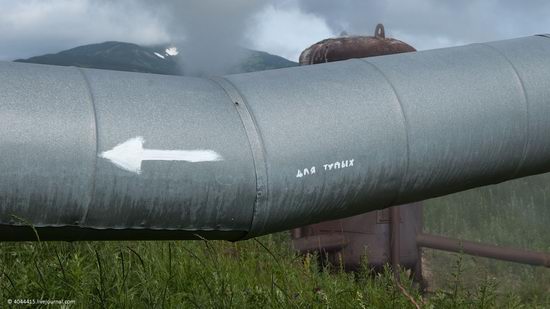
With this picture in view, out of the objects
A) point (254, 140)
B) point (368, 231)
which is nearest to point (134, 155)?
point (254, 140)

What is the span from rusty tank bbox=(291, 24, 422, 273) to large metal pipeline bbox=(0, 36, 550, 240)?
276cm

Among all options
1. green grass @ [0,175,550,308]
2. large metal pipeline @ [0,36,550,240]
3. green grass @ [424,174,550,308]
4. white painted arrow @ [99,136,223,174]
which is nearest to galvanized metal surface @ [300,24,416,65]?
green grass @ [0,175,550,308]

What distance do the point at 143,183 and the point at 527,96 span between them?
3.85 ft

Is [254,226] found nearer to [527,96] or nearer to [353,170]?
[353,170]

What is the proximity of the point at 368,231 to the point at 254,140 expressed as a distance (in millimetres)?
3355

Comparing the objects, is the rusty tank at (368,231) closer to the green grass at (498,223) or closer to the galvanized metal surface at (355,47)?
the galvanized metal surface at (355,47)

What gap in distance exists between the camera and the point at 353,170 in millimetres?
1772

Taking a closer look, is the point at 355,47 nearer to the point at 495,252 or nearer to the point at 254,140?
the point at 495,252

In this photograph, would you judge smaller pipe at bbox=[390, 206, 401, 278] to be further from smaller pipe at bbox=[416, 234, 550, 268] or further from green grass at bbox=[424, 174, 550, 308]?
green grass at bbox=[424, 174, 550, 308]

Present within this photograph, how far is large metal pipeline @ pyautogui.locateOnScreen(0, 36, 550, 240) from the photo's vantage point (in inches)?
58.2

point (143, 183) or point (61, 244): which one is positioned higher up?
point (143, 183)

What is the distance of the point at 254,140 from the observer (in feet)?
5.41

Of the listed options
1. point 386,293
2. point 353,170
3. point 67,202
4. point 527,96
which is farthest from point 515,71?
point 386,293

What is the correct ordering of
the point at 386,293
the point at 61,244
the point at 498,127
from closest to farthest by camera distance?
the point at 498,127 → the point at 386,293 → the point at 61,244
